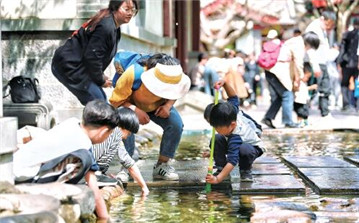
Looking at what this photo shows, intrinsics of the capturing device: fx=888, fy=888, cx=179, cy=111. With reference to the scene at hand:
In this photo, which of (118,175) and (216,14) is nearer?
(118,175)

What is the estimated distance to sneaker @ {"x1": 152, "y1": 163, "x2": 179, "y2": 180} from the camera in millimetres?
7273

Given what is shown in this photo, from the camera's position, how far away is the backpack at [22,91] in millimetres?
9234

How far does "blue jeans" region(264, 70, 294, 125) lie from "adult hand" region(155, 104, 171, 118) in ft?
19.9

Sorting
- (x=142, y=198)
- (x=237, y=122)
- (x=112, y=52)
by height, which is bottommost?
(x=142, y=198)

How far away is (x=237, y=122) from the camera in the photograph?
7.20 meters

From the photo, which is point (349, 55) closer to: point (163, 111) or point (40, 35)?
point (40, 35)

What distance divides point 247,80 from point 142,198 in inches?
758

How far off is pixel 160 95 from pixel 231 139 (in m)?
0.67

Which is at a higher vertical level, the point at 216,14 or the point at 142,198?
the point at 216,14

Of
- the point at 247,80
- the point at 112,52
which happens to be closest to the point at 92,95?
the point at 112,52

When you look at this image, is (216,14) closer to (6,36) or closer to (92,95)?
(6,36)

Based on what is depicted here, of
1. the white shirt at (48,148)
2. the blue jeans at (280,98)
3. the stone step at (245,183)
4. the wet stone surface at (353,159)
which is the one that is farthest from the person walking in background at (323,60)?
the white shirt at (48,148)

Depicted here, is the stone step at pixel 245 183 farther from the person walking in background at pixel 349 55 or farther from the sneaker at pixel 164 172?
the person walking in background at pixel 349 55

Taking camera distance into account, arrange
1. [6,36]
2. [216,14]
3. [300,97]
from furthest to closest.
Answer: [216,14], [300,97], [6,36]
